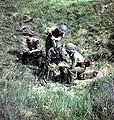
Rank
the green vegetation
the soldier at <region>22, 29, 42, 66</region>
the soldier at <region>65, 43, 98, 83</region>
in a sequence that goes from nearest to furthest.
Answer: the green vegetation
the soldier at <region>65, 43, 98, 83</region>
the soldier at <region>22, 29, 42, 66</region>

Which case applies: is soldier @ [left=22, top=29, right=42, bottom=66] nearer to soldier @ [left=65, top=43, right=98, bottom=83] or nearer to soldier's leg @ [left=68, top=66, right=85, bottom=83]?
soldier @ [left=65, top=43, right=98, bottom=83]

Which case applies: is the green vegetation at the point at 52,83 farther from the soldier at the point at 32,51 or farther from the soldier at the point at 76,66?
the soldier at the point at 32,51

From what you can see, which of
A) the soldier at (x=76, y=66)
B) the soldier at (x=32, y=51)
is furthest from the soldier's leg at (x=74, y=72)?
the soldier at (x=32, y=51)

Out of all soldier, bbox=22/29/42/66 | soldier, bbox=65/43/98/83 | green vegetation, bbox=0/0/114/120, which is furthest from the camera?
soldier, bbox=22/29/42/66

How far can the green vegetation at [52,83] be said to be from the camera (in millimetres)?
5805

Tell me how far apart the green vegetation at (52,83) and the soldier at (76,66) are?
18 centimetres

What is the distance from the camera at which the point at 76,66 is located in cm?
988

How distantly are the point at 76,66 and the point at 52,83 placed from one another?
0.90m

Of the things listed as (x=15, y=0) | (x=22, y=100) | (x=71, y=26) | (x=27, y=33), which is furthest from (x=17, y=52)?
(x=22, y=100)

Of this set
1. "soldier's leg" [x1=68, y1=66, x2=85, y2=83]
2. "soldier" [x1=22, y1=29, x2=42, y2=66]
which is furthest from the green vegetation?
"soldier" [x1=22, y1=29, x2=42, y2=66]

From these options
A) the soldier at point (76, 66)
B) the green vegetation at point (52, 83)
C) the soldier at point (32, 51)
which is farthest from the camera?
the soldier at point (32, 51)

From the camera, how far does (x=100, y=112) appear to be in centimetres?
573

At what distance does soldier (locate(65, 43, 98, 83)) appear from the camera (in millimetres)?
9719

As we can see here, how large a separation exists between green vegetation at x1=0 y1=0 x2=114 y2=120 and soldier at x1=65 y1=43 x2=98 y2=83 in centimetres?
18
